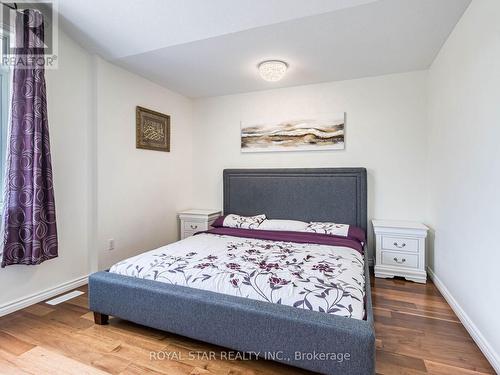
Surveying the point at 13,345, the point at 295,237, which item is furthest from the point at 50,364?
the point at 295,237

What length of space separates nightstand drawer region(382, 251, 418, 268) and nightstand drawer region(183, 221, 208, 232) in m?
2.20

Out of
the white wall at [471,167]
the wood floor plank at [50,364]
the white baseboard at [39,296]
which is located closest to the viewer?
the wood floor plank at [50,364]

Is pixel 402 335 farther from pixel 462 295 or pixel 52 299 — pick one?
pixel 52 299

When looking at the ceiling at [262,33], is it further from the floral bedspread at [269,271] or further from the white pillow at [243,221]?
the floral bedspread at [269,271]

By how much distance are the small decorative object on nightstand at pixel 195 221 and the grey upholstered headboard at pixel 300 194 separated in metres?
0.30

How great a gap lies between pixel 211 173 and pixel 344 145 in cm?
195

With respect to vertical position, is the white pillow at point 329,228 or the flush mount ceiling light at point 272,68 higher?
the flush mount ceiling light at point 272,68

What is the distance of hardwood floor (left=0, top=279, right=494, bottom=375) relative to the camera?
1.57 m

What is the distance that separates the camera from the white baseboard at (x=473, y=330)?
5.16 feet

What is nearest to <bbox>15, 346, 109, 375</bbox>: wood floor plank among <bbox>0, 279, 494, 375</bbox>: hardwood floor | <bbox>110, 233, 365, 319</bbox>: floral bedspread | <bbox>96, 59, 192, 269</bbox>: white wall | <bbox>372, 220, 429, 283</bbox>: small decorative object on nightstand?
<bbox>0, 279, 494, 375</bbox>: hardwood floor

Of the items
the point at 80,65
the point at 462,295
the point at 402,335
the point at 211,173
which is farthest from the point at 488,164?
the point at 80,65

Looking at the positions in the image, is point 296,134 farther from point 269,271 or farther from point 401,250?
point 269,271

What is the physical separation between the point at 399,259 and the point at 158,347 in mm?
2490

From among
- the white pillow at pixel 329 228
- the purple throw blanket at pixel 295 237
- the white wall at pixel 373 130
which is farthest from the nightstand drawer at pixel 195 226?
the white pillow at pixel 329 228
